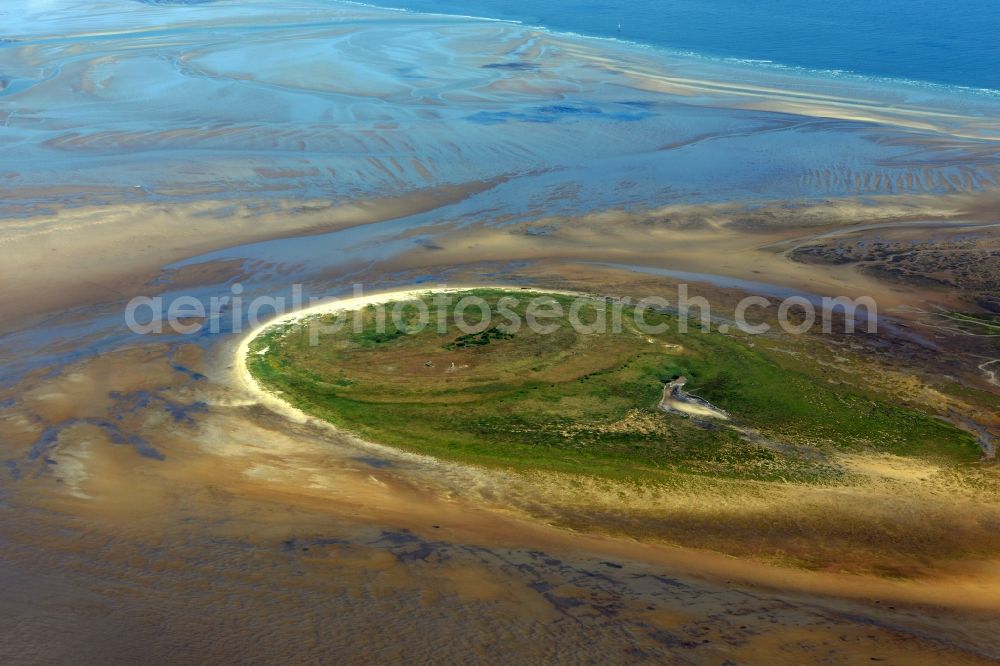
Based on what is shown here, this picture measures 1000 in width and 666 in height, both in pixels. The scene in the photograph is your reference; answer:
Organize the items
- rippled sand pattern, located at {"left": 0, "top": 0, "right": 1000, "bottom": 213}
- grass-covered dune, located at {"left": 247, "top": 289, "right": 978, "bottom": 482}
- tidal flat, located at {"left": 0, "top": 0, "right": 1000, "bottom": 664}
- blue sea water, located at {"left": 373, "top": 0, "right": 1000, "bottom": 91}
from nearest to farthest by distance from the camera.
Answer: tidal flat, located at {"left": 0, "top": 0, "right": 1000, "bottom": 664} → grass-covered dune, located at {"left": 247, "top": 289, "right": 978, "bottom": 482} → rippled sand pattern, located at {"left": 0, "top": 0, "right": 1000, "bottom": 213} → blue sea water, located at {"left": 373, "top": 0, "right": 1000, "bottom": 91}

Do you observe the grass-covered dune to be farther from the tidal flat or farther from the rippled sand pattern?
the rippled sand pattern

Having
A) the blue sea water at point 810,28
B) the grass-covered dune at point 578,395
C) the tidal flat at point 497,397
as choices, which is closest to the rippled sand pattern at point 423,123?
the tidal flat at point 497,397

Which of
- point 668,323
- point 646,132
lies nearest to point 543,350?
point 668,323

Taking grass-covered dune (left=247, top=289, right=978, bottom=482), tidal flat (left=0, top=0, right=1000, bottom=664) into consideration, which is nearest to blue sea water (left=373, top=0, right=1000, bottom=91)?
tidal flat (left=0, top=0, right=1000, bottom=664)

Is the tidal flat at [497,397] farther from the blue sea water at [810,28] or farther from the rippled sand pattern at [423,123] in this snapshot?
the blue sea water at [810,28]

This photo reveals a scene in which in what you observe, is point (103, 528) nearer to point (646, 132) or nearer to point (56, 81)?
point (646, 132)

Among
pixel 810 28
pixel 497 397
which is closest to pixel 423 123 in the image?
pixel 497 397
